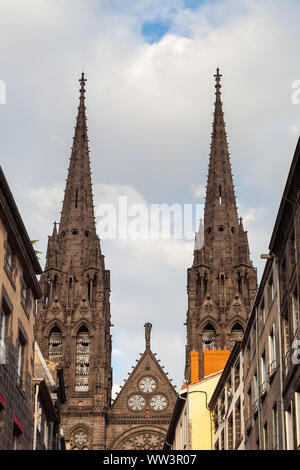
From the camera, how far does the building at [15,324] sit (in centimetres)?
2461

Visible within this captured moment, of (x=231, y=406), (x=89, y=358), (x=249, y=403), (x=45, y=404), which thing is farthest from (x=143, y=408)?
(x=249, y=403)

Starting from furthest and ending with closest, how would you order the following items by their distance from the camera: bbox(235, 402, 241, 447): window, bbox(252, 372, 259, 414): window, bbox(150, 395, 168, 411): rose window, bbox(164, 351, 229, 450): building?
bbox(150, 395, 168, 411): rose window, bbox(164, 351, 229, 450): building, bbox(235, 402, 241, 447): window, bbox(252, 372, 259, 414): window

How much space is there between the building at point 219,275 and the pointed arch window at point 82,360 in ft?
27.7

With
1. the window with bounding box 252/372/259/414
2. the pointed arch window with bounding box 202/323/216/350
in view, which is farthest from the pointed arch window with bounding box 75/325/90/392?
the window with bounding box 252/372/259/414

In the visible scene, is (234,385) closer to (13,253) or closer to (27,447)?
(27,447)

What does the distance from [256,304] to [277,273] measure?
4411 mm

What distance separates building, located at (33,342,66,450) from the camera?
104ft

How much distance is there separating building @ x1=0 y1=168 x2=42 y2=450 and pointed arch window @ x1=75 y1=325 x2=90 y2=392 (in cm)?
4564

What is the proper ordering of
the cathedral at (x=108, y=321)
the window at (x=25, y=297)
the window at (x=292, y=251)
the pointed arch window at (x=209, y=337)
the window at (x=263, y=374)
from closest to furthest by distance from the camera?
the window at (x=292, y=251) < the window at (x=25, y=297) < the window at (x=263, y=374) < the cathedral at (x=108, y=321) < the pointed arch window at (x=209, y=337)

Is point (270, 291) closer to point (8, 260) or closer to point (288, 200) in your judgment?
point (288, 200)

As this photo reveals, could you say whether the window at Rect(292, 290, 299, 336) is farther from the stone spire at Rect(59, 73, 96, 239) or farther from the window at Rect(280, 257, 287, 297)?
the stone spire at Rect(59, 73, 96, 239)

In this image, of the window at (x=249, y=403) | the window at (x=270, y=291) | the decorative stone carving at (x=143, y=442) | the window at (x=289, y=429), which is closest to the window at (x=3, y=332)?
the window at (x=289, y=429)

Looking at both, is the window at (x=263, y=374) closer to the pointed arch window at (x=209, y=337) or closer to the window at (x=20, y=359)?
the window at (x=20, y=359)

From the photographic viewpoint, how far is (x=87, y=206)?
85.5m
